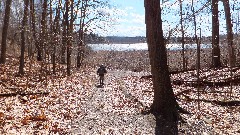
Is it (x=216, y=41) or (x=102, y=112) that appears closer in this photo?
(x=102, y=112)

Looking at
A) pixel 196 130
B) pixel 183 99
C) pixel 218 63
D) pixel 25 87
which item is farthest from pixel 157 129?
pixel 218 63

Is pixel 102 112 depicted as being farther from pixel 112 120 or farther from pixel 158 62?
pixel 158 62

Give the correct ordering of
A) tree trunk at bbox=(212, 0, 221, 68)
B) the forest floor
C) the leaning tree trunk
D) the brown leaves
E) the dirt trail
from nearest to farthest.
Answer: the dirt trail
the forest floor
the brown leaves
the leaning tree trunk
tree trunk at bbox=(212, 0, 221, 68)

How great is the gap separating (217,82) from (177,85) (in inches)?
93.6

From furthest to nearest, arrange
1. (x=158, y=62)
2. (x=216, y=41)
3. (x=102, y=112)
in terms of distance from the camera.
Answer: (x=216, y=41) < (x=102, y=112) < (x=158, y=62)

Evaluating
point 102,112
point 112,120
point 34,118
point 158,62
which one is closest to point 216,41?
point 158,62

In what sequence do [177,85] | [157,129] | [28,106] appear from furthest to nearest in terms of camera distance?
[177,85] < [28,106] < [157,129]

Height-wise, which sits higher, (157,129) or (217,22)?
(217,22)

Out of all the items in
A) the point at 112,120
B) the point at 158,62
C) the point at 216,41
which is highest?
the point at 216,41

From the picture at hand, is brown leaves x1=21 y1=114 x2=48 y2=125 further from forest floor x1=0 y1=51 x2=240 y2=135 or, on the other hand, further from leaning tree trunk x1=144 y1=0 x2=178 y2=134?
leaning tree trunk x1=144 y1=0 x2=178 y2=134

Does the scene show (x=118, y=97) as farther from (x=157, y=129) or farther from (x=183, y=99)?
(x=157, y=129)

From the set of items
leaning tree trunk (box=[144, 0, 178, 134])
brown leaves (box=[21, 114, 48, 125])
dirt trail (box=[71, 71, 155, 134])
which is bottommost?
dirt trail (box=[71, 71, 155, 134])

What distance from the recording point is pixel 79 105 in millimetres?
12781

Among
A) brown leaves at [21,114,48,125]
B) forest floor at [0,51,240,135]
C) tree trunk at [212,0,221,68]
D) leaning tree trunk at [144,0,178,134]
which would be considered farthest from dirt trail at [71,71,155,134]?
tree trunk at [212,0,221,68]
